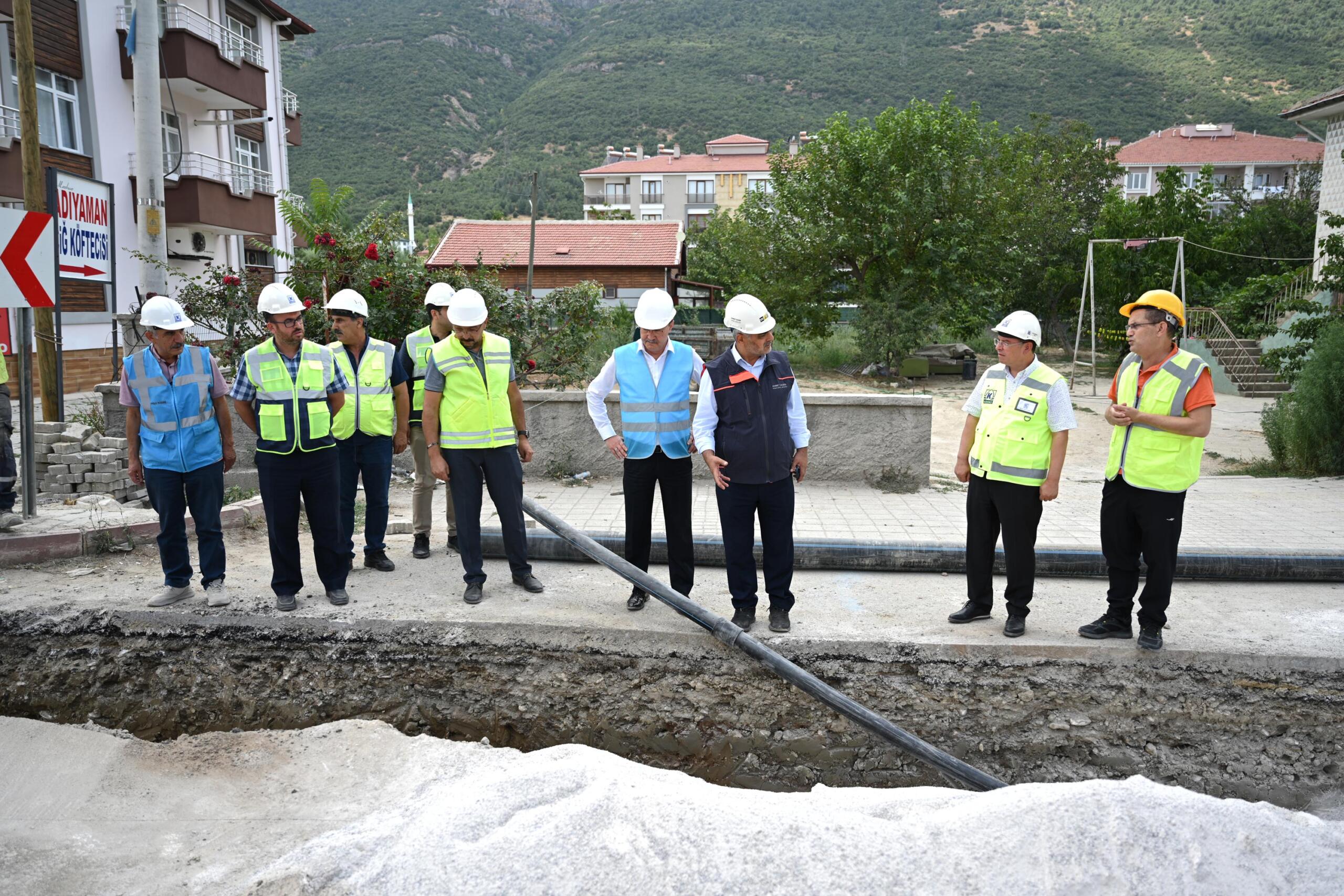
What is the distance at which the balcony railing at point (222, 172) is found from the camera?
2172 centimetres

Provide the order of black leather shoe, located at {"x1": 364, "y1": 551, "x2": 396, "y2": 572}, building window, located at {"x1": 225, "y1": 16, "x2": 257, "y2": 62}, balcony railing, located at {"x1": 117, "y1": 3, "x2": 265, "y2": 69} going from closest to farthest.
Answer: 1. black leather shoe, located at {"x1": 364, "y1": 551, "x2": 396, "y2": 572}
2. balcony railing, located at {"x1": 117, "y1": 3, "x2": 265, "y2": 69}
3. building window, located at {"x1": 225, "y1": 16, "x2": 257, "y2": 62}

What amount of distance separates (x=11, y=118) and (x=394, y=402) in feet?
51.1

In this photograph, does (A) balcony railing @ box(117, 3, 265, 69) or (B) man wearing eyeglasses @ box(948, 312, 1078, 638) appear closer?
(B) man wearing eyeglasses @ box(948, 312, 1078, 638)

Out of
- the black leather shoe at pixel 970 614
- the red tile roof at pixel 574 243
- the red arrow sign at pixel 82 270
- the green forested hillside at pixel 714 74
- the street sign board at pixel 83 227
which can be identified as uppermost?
the green forested hillside at pixel 714 74

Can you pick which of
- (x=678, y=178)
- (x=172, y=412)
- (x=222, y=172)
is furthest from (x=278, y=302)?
(x=678, y=178)

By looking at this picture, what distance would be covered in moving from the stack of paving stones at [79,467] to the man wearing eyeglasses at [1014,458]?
7021 mm

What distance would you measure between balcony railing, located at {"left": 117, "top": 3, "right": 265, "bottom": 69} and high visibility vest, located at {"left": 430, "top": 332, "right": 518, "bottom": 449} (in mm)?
18599

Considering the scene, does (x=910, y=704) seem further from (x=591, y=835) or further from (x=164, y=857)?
(x=164, y=857)

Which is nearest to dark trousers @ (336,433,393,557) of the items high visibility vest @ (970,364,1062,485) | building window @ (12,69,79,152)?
high visibility vest @ (970,364,1062,485)

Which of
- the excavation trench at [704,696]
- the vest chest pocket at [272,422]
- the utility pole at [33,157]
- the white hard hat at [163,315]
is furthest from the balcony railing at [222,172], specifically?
the excavation trench at [704,696]

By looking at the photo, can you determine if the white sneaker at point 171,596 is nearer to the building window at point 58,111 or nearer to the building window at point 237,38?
the building window at point 58,111

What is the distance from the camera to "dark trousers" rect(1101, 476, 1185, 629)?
14.9 ft

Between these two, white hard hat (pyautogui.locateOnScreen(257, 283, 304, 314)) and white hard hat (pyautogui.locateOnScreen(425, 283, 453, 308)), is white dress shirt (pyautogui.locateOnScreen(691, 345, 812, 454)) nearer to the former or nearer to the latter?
white hard hat (pyautogui.locateOnScreen(425, 283, 453, 308))

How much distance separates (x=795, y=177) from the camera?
23828 millimetres
